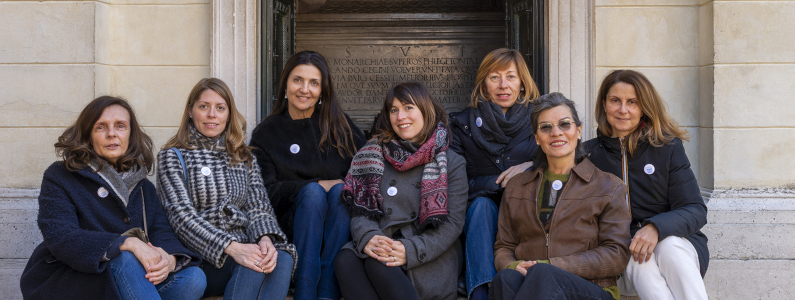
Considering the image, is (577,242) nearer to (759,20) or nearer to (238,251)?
(238,251)

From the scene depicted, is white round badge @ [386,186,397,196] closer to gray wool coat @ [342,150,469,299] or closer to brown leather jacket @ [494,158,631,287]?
gray wool coat @ [342,150,469,299]

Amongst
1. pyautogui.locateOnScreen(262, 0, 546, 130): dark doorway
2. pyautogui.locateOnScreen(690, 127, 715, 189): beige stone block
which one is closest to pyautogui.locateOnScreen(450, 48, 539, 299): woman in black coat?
pyautogui.locateOnScreen(690, 127, 715, 189): beige stone block

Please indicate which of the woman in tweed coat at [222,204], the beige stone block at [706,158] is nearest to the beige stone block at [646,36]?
the beige stone block at [706,158]

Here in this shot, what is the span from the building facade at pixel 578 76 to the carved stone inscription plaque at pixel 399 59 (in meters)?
2.35

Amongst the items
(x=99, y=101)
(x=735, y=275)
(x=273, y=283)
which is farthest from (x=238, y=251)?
(x=735, y=275)

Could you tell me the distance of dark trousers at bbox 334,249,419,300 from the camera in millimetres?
2689

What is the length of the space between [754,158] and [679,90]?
2.19 feet

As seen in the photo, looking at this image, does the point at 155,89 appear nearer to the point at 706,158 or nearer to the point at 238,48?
the point at 238,48

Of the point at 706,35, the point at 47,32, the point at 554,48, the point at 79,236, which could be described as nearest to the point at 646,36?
the point at 706,35

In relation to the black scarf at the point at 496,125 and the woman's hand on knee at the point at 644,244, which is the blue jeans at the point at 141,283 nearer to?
the black scarf at the point at 496,125

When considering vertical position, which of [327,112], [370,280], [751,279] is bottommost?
[751,279]

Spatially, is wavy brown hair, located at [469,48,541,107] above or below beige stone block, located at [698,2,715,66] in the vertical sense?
below

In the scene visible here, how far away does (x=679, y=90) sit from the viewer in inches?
164

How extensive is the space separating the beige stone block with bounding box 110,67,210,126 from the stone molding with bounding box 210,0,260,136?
0.25 meters
